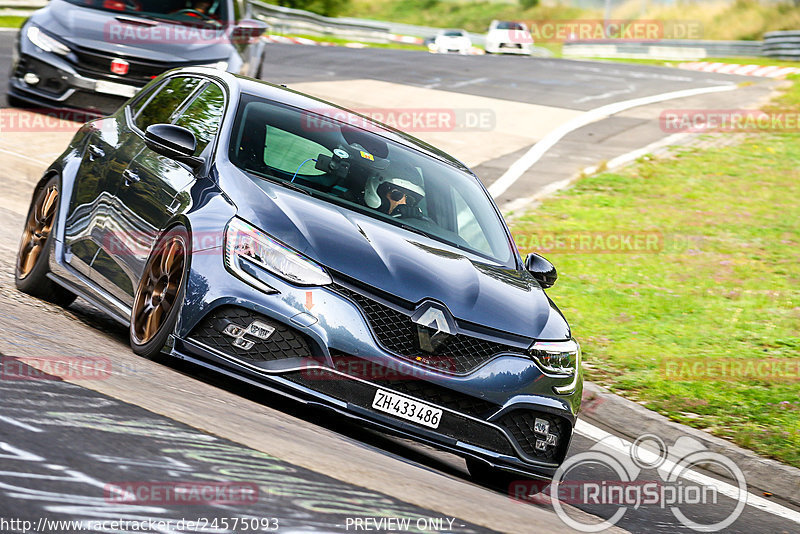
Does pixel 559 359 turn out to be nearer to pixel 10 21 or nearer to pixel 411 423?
pixel 411 423

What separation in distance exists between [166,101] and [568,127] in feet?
43.2

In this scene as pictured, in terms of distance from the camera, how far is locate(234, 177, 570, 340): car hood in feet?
18.1

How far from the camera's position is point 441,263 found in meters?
5.97

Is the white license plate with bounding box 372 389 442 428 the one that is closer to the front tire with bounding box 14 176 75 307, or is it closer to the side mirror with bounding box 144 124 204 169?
the side mirror with bounding box 144 124 204 169

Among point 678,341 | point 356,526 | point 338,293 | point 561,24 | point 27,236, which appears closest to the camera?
point 356,526

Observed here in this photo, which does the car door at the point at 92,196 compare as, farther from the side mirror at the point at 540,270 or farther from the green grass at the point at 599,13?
the green grass at the point at 599,13

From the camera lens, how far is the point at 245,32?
13797 mm

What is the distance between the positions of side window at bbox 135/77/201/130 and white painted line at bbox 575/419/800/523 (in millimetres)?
3392

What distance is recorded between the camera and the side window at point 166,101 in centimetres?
721

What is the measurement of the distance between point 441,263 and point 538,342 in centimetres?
65

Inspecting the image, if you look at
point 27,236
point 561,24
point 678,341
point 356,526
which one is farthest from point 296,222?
point 561,24

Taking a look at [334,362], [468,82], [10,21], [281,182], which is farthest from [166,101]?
[10,21]

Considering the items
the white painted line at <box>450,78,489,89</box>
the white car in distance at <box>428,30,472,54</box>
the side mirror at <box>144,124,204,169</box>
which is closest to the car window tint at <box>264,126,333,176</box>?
the side mirror at <box>144,124,204,169</box>

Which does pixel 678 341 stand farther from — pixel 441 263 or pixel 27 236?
pixel 27 236
